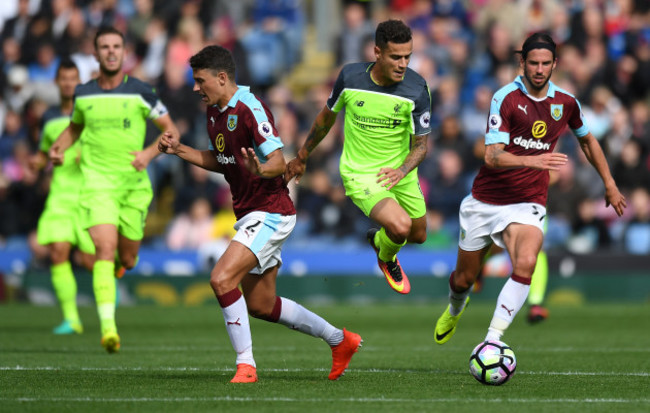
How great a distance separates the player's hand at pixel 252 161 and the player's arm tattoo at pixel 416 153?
6.85 feet

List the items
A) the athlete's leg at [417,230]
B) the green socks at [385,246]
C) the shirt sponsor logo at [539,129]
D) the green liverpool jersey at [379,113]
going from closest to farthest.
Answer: the shirt sponsor logo at [539,129] < the green liverpool jersey at [379,113] < the green socks at [385,246] < the athlete's leg at [417,230]

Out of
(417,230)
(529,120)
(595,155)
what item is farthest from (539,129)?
(417,230)

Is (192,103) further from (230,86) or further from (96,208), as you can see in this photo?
(230,86)

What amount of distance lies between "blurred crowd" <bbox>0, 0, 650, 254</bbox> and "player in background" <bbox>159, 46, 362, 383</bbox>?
31.6ft

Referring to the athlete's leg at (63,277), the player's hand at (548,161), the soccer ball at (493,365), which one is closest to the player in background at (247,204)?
the soccer ball at (493,365)

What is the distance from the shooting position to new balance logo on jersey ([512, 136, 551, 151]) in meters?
9.86

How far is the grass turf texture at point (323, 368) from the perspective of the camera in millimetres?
7773

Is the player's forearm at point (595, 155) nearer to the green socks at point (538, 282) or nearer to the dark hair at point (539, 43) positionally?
the dark hair at point (539, 43)

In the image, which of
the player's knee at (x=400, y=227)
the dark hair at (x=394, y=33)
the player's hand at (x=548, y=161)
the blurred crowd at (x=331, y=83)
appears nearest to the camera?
the player's hand at (x=548, y=161)

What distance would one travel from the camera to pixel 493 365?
28.5 ft

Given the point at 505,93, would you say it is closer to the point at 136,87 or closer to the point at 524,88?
the point at 524,88

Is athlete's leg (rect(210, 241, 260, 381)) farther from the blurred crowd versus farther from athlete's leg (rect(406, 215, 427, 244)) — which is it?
the blurred crowd

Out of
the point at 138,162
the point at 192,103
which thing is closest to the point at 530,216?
the point at 138,162

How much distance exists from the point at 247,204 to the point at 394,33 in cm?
202
